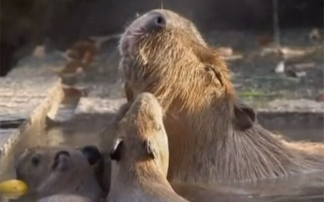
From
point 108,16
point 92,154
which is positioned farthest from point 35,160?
point 108,16

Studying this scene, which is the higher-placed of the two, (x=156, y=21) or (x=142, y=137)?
(x=156, y=21)

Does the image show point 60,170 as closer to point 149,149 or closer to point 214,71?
point 149,149

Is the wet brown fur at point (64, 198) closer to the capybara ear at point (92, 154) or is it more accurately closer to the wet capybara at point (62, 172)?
the wet capybara at point (62, 172)

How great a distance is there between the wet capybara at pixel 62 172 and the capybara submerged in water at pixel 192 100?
1.22 ft

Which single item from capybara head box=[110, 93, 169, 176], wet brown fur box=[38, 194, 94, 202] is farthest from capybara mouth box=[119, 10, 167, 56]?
wet brown fur box=[38, 194, 94, 202]

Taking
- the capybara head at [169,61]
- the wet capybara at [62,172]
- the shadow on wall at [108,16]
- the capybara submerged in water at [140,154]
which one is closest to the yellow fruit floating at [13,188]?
the wet capybara at [62,172]

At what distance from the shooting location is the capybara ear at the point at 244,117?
621 centimetres

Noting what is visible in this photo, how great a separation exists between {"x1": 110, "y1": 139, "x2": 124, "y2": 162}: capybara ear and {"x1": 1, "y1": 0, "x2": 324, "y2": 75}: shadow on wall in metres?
6.75

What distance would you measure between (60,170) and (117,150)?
0.50 meters

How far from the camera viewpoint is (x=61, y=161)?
607 cm

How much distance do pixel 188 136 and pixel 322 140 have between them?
185 cm

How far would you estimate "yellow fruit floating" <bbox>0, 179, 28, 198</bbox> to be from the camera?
6168 mm

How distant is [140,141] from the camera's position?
5.67 m

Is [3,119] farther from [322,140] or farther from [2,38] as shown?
[2,38]
